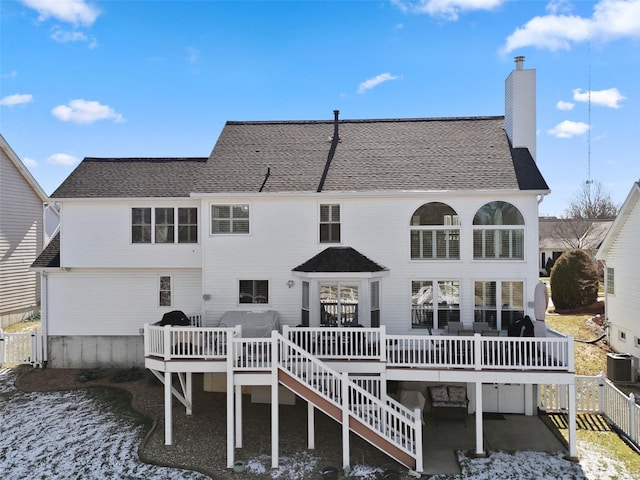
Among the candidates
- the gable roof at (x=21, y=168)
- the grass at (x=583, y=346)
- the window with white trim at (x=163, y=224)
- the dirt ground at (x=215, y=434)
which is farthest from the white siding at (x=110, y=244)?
the grass at (x=583, y=346)

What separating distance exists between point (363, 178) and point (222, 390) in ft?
30.0

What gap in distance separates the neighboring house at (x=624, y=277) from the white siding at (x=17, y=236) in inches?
1217

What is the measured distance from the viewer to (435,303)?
13438mm

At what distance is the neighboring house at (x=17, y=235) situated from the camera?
74.0ft

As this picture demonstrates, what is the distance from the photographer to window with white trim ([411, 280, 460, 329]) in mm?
13383

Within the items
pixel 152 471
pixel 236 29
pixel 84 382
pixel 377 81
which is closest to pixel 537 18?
pixel 377 81

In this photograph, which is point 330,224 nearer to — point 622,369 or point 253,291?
point 253,291

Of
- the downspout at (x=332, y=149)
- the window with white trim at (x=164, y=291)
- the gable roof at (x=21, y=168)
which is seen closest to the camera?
the downspout at (x=332, y=149)

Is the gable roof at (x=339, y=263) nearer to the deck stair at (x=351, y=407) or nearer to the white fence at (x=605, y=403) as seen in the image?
the deck stair at (x=351, y=407)

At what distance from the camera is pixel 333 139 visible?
651 inches

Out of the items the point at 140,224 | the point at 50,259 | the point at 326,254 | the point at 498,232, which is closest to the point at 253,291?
Answer: the point at 326,254

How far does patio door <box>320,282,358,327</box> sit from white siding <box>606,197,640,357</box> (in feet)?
39.2

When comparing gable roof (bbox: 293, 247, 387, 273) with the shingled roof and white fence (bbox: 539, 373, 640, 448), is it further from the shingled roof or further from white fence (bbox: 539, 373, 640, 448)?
white fence (bbox: 539, 373, 640, 448)

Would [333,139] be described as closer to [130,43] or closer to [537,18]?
[537,18]
